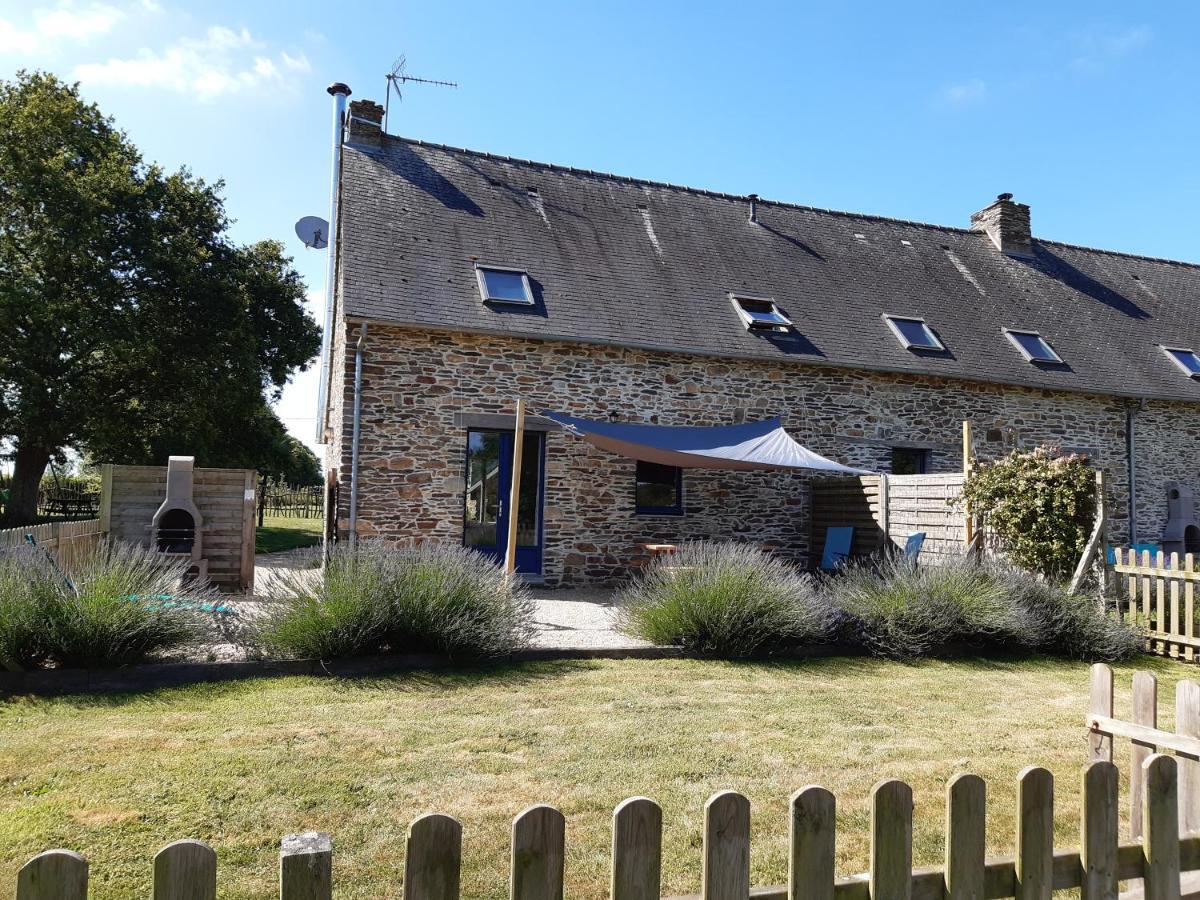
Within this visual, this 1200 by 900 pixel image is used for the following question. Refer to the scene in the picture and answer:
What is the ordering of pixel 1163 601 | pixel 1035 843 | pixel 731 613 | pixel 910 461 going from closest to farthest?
pixel 1035 843 < pixel 731 613 < pixel 1163 601 < pixel 910 461

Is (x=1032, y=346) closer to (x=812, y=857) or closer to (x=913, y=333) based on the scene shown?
(x=913, y=333)

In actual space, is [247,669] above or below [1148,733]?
below

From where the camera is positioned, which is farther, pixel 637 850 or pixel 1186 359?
pixel 1186 359

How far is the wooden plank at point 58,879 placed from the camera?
1285mm

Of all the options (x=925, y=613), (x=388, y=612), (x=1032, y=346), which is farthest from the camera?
(x=1032, y=346)

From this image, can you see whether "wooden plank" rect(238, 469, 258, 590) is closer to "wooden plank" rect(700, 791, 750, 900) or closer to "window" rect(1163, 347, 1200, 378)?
"wooden plank" rect(700, 791, 750, 900)

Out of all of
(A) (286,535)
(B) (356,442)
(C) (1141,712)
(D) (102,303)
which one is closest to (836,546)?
(B) (356,442)

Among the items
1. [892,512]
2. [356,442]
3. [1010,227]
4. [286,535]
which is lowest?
[286,535]

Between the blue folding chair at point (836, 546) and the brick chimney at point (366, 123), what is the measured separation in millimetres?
8966

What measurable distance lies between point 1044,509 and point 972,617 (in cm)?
202

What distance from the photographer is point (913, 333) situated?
13.0 m

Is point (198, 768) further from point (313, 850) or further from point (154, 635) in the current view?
point (313, 850)

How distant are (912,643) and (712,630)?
5.12 ft

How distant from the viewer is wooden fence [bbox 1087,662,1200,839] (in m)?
2.44
